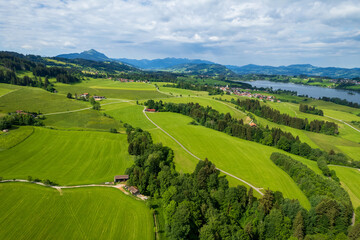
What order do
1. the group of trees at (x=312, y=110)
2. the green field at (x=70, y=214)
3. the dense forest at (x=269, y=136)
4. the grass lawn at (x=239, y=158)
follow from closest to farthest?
the green field at (x=70, y=214)
the grass lawn at (x=239, y=158)
the dense forest at (x=269, y=136)
the group of trees at (x=312, y=110)

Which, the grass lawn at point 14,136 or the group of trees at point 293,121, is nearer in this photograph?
the grass lawn at point 14,136

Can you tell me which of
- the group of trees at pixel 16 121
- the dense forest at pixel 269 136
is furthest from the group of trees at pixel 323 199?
the group of trees at pixel 16 121

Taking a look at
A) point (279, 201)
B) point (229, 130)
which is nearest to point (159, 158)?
point (279, 201)

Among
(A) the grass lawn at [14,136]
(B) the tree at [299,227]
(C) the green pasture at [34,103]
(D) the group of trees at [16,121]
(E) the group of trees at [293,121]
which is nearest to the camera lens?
(B) the tree at [299,227]

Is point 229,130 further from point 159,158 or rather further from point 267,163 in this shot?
point 159,158

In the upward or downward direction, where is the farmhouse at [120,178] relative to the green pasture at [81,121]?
downward

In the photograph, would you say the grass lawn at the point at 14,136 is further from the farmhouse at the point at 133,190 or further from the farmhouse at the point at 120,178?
the farmhouse at the point at 133,190

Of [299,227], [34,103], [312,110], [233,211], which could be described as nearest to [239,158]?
[233,211]
